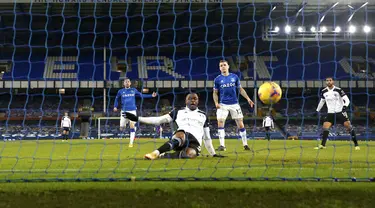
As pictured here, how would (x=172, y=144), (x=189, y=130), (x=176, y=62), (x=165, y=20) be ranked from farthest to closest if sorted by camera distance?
(x=165, y=20) → (x=176, y=62) → (x=189, y=130) → (x=172, y=144)

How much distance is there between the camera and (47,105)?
3769 centimetres

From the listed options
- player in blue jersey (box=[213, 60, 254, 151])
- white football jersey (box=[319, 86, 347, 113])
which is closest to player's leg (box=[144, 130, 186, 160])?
player in blue jersey (box=[213, 60, 254, 151])

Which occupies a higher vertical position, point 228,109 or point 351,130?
point 228,109

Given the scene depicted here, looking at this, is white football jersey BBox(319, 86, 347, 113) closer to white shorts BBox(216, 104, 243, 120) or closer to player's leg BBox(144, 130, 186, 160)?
white shorts BBox(216, 104, 243, 120)

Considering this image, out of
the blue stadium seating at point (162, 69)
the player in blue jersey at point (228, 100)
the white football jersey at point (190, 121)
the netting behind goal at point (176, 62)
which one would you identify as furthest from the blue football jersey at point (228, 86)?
the blue stadium seating at point (162, 69)

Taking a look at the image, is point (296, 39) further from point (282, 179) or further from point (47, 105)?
point (282, 179)

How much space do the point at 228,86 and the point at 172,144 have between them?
413cm

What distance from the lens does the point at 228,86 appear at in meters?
11.6

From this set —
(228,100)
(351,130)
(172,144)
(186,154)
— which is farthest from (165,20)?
(172,144)

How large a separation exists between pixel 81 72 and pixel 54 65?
12.3ft

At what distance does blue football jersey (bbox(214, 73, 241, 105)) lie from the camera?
11586 millimetres

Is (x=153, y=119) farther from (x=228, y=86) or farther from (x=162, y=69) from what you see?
(x=162, y=69)

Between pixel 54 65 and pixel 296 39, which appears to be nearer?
pixel 296 39

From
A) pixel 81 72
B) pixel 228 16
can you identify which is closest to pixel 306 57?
pixel 228 16
